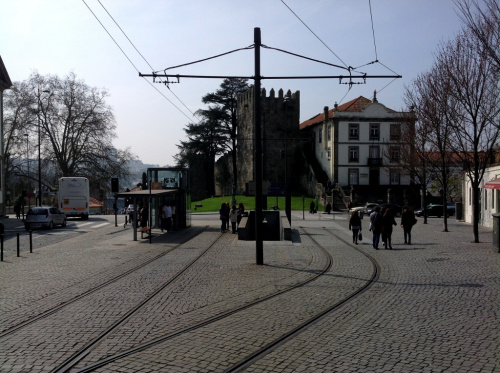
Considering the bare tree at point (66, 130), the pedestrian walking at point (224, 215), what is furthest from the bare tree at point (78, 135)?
Answer: the pedestrian walking at point (224, 215)

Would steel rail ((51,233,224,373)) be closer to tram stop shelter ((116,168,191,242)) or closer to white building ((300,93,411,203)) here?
tram stop shelter ((116,168,191,242))

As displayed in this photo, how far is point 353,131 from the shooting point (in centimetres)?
7038

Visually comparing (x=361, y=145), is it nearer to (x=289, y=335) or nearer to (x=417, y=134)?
(x=417, y=134)

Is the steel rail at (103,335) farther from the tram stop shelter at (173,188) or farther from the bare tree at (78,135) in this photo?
the bare tree at (78,135)

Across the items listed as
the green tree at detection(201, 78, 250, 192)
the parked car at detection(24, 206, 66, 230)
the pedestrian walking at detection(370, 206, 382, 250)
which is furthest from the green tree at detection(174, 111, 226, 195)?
the pedestrian walking at detection(370, 206, 382, 250)

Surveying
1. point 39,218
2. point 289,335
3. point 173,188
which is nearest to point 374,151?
point 173,188

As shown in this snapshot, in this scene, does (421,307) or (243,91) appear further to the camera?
(243,91)

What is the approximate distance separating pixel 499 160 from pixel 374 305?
24.9 meters

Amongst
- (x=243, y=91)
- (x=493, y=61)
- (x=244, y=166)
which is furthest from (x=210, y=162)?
(x=493, y=61)

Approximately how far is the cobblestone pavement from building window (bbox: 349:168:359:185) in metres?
51.9

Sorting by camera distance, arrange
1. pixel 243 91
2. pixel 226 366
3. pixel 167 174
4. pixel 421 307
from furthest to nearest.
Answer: pixel 243 91 < pixel 167 174 < pixel 421 307 < pixel 226 366

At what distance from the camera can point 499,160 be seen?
31938mm

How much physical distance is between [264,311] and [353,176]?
62.5m

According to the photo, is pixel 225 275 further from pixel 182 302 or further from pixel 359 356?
pixel 359 356
